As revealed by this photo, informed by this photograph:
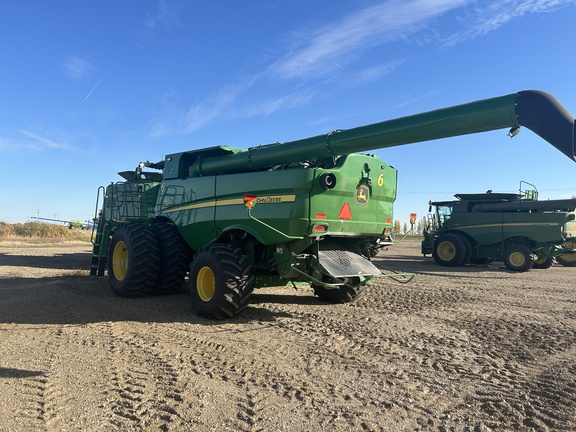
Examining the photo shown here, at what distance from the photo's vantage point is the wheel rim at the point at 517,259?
48.3 feet

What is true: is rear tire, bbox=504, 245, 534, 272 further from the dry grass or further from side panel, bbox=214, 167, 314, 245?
the dry grass

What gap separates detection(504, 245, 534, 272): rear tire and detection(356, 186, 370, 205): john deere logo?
10570 mm

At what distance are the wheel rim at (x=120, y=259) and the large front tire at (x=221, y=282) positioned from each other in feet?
8.48

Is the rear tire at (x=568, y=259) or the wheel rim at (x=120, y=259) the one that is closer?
the wheel rim at (x=120, y=259)

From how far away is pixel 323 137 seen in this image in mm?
5867

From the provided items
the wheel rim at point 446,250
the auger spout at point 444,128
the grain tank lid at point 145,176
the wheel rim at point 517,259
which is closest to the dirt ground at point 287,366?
the auger spout at point 444,128

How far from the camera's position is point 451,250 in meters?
16.5

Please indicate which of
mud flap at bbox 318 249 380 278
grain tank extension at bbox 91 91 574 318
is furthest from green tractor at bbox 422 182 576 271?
mud flap at bbox 318 249 380 278

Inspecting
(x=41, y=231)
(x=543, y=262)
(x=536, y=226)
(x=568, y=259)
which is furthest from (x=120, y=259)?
(x=41, y=231)

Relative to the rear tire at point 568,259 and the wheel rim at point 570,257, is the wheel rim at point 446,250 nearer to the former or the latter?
the rear tire at point 568,259

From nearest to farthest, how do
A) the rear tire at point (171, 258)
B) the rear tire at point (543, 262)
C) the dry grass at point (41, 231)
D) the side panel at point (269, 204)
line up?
the side panel at point (269, 204), the rear tire at point (171, 258), the rear tire at point (543, 262), the dry grass at point (41, 231)

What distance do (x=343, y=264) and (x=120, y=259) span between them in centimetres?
463

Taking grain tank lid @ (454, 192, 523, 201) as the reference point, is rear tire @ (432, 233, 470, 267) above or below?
below

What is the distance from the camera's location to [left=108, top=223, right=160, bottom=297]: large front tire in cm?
755
